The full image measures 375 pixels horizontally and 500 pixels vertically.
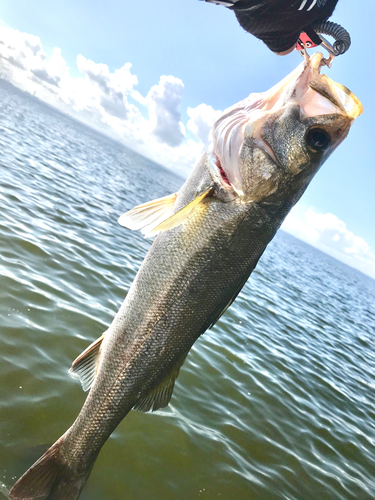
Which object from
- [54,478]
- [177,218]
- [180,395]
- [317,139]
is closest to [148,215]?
[177,218]

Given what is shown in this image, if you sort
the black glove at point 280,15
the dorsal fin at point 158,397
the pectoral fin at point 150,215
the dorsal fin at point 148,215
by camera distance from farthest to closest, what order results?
the dorsal fin at point 158,397
the dorsal fin at point 148,215
the pectoral fin at point 150,215
the black glove at point 280,15

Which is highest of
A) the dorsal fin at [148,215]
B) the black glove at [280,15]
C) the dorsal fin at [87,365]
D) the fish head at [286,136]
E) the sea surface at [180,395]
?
the black glove at [280,15]

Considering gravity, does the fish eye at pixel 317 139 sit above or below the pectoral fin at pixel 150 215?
above

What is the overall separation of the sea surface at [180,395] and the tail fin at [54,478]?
722mm

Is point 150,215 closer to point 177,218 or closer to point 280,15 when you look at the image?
point 177,218

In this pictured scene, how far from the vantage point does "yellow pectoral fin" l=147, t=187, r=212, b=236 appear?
2342 millimetres

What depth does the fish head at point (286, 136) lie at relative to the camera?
2.39m

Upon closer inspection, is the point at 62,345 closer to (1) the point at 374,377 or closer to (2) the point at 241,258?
(2) the point at 241,258

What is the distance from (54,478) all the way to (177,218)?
7.51ft

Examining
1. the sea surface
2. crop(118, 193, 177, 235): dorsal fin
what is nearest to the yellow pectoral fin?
crop(118, 193, 177, 235): dorsal fin

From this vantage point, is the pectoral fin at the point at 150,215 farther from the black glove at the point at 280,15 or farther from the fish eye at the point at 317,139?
the black glove at the point at 280,15

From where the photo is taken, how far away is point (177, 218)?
7.82 ft

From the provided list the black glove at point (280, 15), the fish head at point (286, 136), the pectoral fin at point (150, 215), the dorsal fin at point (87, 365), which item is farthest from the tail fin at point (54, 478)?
the black glove at point (280, 15)

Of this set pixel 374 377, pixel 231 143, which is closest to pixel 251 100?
pixel 231 143
